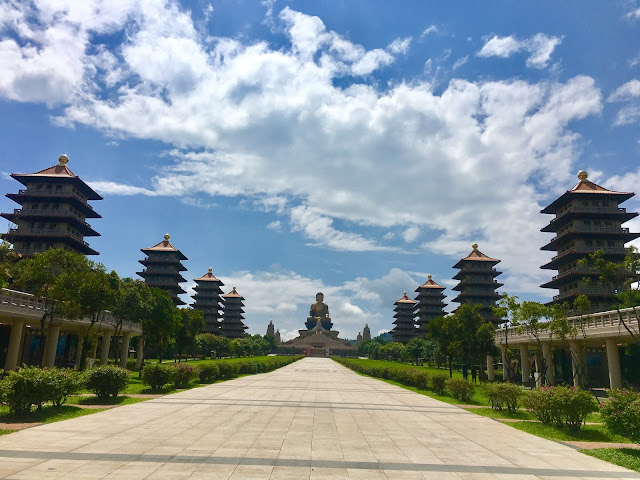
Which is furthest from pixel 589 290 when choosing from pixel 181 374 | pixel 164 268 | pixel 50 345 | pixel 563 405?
pixel 164 268

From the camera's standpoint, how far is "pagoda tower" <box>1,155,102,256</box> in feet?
186

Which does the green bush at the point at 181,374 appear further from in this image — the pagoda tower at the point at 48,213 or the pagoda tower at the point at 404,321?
the pagoda tower at the point at 404,321

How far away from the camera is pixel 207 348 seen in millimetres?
80562

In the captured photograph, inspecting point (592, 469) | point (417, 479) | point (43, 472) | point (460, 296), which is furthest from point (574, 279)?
point (43, 472)

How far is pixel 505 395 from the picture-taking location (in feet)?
67.4

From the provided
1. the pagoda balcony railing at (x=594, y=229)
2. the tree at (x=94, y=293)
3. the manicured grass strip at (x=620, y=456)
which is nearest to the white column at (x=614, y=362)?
the manicured grass strip at (x=620, y=456)

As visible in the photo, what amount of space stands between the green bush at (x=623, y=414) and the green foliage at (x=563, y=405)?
2.14 meters

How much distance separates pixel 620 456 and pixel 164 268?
278 feet

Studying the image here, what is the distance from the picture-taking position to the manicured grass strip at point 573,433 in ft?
47.9

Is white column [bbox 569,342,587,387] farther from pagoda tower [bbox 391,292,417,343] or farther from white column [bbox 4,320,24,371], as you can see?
pagoda tower [bbox 391,292,417,343]

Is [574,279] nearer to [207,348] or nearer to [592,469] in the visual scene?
[592,469]

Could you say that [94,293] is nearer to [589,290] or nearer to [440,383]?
[440,383]

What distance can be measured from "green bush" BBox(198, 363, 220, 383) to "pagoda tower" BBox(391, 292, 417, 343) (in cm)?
10436

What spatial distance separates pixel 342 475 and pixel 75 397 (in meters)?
16.4
